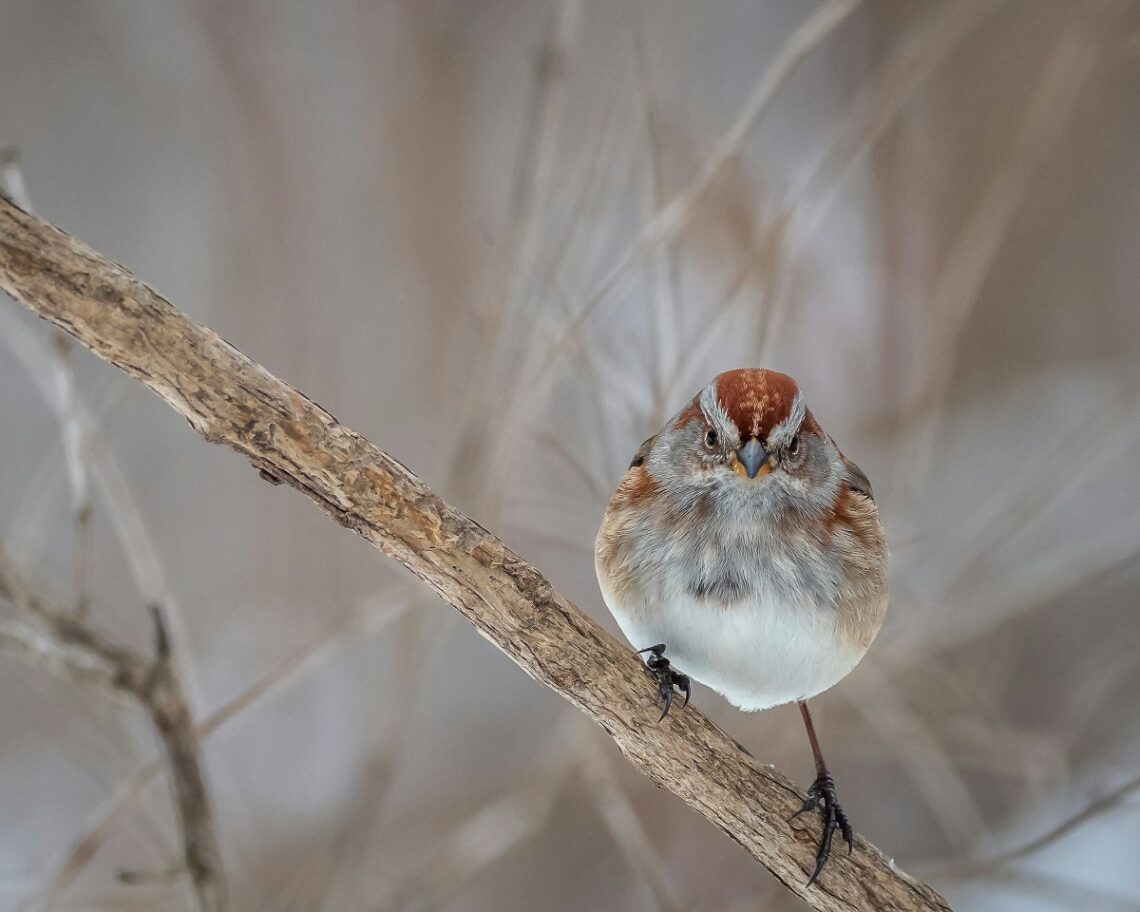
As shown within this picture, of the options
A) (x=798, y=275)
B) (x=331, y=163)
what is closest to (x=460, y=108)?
(x=331, y=163)

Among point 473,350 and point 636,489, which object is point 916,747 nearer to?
point 636,489

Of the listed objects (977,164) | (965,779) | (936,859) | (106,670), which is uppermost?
(977,164)

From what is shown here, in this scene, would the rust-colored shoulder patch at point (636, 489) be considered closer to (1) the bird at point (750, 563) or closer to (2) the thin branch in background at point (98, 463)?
(1) the bird at point (750, 563)

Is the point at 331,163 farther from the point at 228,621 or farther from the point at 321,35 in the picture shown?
the point at 228,621

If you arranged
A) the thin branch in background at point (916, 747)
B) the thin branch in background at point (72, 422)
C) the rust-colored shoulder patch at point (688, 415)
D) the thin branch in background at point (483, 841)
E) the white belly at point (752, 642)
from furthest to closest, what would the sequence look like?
1. the thin branch in background at point (916, 747)
2. the thin branch in background at point (483, 841)
3. the rust-colored shoulder patch at point (688, 415)
4. the white belly at point (752, 642)
5. the thin branch in background at point (72, 422)

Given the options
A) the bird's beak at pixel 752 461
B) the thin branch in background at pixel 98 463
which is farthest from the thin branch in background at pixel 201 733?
the bird's beak at pixel 752 461

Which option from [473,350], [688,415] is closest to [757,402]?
[688,415]

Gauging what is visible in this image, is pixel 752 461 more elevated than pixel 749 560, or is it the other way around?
pixel 752 461
